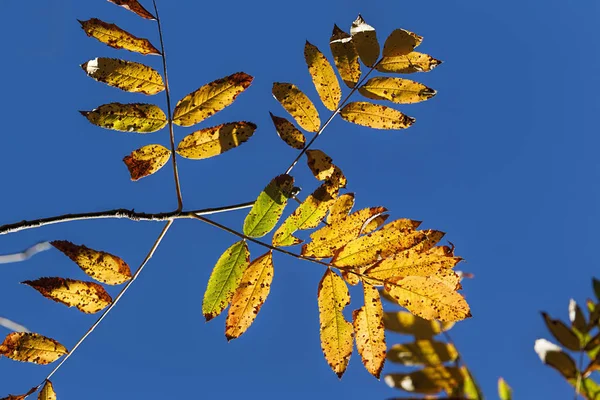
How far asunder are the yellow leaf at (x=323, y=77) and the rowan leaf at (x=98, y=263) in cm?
84

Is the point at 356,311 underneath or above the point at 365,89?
underneath

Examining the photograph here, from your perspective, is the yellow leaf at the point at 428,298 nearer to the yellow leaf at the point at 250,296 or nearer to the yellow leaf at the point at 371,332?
the yellow leaf at the point at 371,332

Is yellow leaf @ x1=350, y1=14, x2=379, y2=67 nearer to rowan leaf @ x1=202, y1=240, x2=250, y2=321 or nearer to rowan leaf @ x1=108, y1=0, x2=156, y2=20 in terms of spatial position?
rowan leaf @ x1=108, y1=0, x2=156, y2=20

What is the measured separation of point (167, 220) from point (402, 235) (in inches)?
25.9

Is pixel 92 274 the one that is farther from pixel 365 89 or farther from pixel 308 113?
pixel 365 89

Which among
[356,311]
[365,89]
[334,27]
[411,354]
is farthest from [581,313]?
[334,27]

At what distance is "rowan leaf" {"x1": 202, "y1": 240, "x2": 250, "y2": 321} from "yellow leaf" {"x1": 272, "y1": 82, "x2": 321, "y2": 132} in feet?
1.50

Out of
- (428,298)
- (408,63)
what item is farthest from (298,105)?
(428,298)

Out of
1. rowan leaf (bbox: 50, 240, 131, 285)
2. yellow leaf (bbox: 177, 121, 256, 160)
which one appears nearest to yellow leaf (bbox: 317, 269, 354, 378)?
yellow leaf (bbox: 177, 121, 256, 160)

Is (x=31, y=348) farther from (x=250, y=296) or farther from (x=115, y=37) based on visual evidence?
(x=115, y=37)

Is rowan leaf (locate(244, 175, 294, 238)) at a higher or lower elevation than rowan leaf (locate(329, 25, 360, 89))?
lower

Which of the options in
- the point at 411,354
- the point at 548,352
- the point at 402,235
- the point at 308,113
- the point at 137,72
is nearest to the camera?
the point at 548,352

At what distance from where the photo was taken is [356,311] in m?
1.49

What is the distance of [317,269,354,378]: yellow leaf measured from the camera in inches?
56.9
